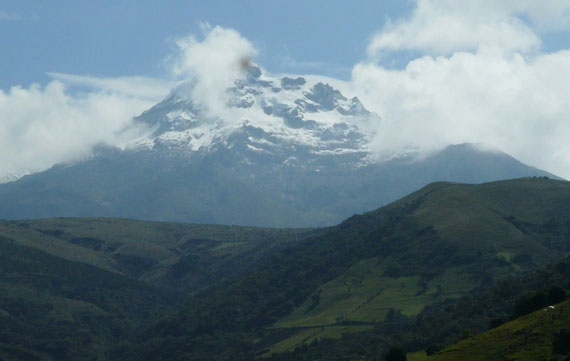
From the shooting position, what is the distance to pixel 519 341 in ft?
323

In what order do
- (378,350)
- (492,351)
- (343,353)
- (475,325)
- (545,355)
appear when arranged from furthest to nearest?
(343,353), (378,350), (475,325), (492,351), (545,355)

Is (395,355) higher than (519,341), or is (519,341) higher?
(519,341)

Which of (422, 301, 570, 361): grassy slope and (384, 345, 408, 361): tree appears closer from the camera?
(422, 301, 570, 361): grassy slope

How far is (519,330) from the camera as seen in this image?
10231cm

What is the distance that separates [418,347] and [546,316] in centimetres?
5826

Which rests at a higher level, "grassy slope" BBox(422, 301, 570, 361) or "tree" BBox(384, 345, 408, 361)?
"grassy slope" BBox(422, 301, 570, 361)

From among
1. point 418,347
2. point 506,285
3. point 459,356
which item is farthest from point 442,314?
point 459,356

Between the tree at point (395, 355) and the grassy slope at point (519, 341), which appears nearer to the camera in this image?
the grassy slope at point (519, 341)

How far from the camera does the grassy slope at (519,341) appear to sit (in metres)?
94.6

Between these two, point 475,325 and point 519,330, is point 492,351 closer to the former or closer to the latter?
point 519,330

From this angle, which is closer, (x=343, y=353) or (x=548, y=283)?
(x=548, y=283)

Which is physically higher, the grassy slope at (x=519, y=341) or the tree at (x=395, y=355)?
the grassy slope at (x=519, y=341)

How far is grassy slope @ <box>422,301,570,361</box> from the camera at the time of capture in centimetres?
9462

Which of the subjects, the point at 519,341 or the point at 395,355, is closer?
the point at 519,341
